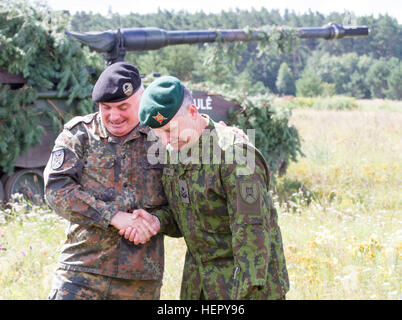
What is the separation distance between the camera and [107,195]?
2.80 meters

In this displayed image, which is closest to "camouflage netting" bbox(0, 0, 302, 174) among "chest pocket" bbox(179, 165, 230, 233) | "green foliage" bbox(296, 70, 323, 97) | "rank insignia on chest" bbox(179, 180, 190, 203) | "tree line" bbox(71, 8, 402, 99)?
"rank insignia on chest" bbox(179, 180, 190, 203)

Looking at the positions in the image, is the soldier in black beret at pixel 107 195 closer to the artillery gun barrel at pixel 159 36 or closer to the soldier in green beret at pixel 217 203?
the soldier in green beret at pixel 217 203

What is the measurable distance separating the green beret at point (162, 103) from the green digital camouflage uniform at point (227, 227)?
209mm

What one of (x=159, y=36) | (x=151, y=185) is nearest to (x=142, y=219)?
(x=151, y=185)

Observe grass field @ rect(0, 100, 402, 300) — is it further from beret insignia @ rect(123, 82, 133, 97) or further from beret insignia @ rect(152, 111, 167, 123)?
beret insignia @ rect(152, 111, 167, 123)

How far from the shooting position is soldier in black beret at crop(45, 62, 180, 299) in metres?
2.68

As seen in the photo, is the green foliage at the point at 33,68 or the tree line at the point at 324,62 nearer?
the green foliage at the point at 33,68

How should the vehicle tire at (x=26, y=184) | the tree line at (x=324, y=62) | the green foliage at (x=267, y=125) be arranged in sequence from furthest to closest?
→ 1. the tree line at (x=324, y=62)
2. the green foliage at (x=267, y=125)
3. the vehicle tire at (x=26, y=184)

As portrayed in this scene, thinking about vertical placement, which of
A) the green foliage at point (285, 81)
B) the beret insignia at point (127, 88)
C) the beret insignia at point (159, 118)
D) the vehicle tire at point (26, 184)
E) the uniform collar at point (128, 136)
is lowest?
the green foliage at point (285, 81)

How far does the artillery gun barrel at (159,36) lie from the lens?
27.5ft

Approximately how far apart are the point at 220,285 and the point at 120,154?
875 millimetres

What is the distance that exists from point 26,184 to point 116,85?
521 centimetres

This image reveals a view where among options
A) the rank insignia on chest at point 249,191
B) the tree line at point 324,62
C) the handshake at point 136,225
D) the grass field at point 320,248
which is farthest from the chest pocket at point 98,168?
the tree line at point 324,62

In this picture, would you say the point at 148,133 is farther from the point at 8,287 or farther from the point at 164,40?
the point at 164,40
